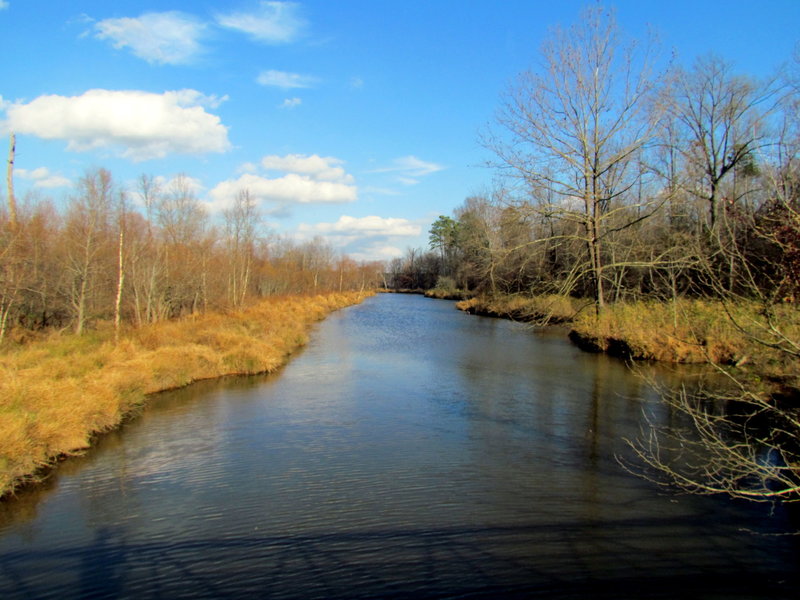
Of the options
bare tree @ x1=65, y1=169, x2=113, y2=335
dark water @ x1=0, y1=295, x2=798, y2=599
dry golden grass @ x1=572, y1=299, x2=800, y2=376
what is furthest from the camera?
bare tree @ x1=65, y1=169, x2=113, y2=335

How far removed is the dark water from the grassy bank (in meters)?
0.45

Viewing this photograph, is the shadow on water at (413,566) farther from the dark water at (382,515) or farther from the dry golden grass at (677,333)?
the dry golden grass at (677,333)

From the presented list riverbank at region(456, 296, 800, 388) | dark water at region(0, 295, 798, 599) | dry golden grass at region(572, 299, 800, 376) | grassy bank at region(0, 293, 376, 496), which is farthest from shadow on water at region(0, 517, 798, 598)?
dry golden grass at region(572, 299, 800, 376)

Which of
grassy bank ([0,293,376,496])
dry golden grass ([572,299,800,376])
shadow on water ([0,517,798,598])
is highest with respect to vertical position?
dry golden grass ([572,299,800,376])

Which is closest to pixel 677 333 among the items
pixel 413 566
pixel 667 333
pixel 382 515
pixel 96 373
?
pixel 667 333

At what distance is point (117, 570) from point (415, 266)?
84840 millimetres

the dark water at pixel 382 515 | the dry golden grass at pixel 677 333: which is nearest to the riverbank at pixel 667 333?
the dry golden grass at pixel 677 333

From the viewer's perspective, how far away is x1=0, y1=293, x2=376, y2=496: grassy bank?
25.6 ft

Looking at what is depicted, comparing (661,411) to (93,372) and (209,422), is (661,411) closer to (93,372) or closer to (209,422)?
(209,422)

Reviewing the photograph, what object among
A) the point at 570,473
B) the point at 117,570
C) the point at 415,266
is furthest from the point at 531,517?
the point at 415,266

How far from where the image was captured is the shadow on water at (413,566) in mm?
4867

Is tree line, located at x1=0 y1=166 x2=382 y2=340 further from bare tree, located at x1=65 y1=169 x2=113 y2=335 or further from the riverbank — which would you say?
the riverbank

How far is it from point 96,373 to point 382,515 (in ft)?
26.8

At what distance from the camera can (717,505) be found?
21.3 feet
